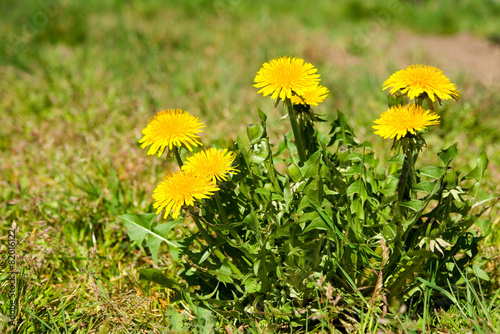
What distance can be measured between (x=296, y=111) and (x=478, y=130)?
2451 mm

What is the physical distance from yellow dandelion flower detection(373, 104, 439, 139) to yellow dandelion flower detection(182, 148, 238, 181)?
0.47 metres

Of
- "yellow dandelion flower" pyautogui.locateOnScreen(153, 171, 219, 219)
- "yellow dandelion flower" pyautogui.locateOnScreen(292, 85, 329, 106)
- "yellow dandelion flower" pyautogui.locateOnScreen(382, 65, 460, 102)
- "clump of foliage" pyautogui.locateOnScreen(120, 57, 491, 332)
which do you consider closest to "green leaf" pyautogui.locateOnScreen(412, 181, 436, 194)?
"clump of foliage" pyautogui.locateOnScreen(120, 57, 491, 332)

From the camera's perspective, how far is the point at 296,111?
5.17 feet

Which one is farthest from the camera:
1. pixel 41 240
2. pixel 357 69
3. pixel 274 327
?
pixel 357 69

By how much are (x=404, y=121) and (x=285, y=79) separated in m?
0.38

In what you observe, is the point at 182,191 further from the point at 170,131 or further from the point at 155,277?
the point at 155,277

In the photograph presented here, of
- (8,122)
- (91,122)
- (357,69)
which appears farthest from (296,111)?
(357,69)

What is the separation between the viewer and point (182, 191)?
1298 mm

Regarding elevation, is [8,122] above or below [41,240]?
above

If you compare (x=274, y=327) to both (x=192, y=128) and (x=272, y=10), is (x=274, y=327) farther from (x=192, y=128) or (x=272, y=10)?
(x=272, y=10)

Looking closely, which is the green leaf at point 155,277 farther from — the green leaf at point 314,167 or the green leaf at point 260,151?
the green leaf at point 314,167

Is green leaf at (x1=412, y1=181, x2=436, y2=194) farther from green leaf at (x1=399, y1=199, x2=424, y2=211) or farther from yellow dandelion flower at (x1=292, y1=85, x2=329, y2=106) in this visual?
yellow dandelion flower at (x1=292, y1=85, x2=329, y2=106)

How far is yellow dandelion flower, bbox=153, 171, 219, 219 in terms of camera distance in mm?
1282

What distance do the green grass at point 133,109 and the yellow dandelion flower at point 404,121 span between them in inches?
23.0
